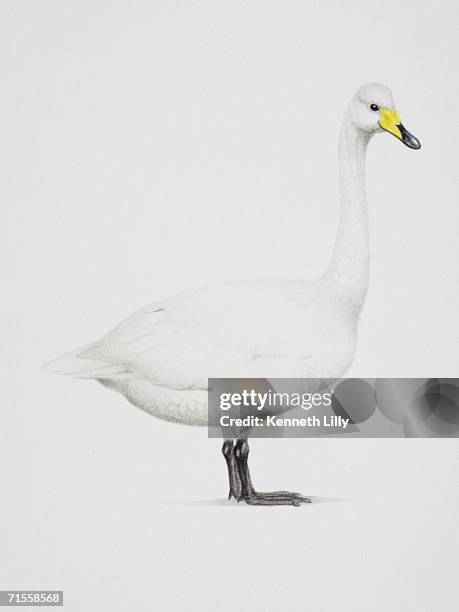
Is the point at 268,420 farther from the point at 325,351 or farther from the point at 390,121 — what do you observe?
the point at 390,121

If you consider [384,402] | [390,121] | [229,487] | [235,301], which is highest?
[390,121]

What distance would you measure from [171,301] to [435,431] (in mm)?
1236

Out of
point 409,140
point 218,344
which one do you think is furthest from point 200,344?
point 409,140

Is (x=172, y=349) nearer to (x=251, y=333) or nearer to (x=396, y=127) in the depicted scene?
(x=251, y=333)

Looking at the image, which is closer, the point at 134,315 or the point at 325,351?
the point at 325,351

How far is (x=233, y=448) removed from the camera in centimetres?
500

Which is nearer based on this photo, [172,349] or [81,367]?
[172,349]

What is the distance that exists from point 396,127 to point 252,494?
1.62m

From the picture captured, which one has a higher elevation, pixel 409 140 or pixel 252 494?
pixel 409 140

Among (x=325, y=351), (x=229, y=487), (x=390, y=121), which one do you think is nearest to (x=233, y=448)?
(x=229, y=487)

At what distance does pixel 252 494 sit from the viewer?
5.04 meters

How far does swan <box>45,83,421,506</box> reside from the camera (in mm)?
4773

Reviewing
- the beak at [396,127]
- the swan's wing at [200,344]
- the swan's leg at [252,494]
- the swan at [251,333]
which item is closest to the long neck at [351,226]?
the swan at [251,333]

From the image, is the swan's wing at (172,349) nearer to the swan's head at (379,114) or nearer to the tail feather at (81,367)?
the tail feather at (81,367)
